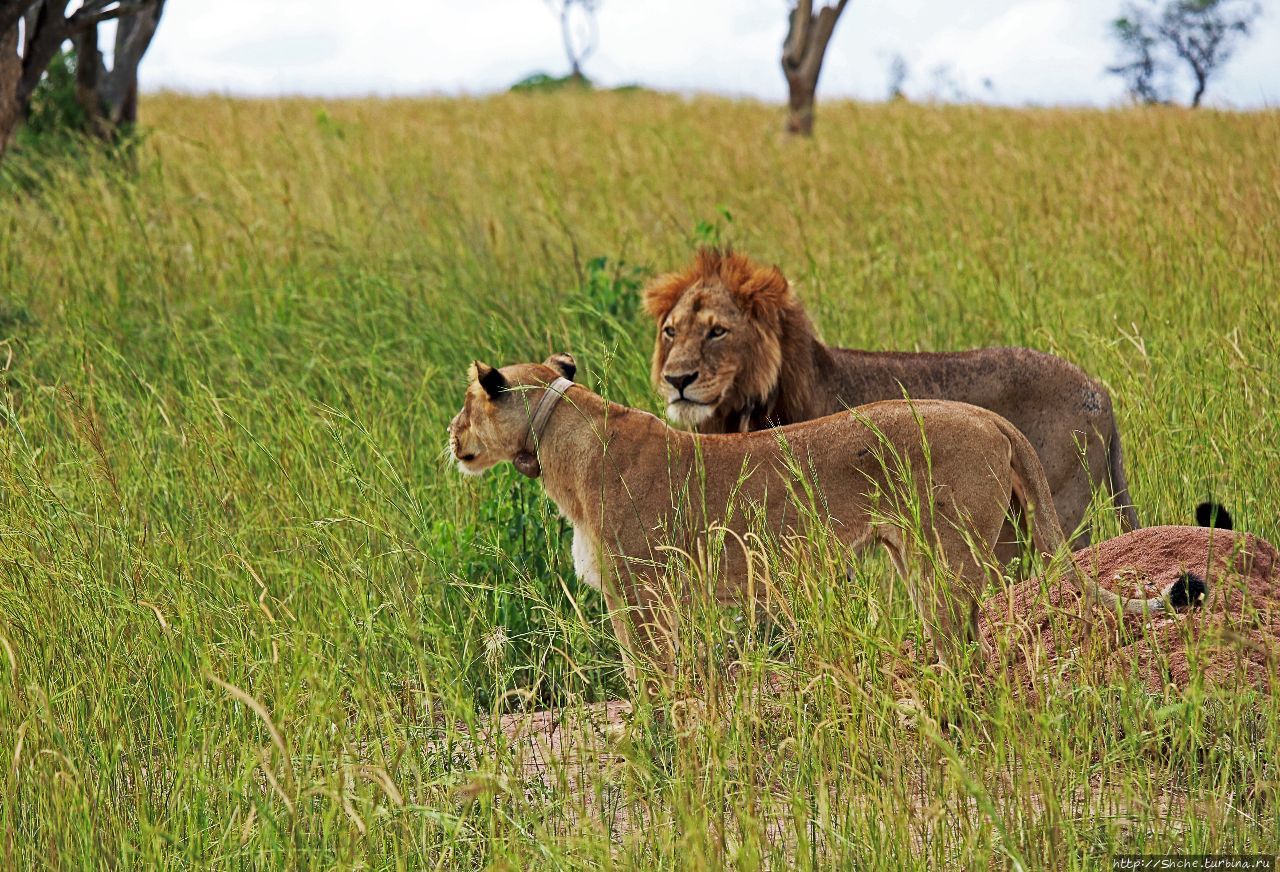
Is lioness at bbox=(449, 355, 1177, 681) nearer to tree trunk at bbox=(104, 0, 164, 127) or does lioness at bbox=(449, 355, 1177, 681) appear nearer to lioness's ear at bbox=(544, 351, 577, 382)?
lioness's ear at bbox=(544, 351, 577, 382)

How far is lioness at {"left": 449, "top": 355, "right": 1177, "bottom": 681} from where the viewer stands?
3.67 meters

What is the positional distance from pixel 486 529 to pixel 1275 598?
248cm

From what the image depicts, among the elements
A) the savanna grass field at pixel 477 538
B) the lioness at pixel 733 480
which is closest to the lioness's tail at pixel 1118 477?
the savanna grass field at pixel 477 538

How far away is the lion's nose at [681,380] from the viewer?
15.5ft

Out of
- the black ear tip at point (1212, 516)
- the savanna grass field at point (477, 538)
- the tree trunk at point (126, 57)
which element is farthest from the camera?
the tree trunk at point (126, 57)

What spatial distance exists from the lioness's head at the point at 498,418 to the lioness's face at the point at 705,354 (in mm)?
705

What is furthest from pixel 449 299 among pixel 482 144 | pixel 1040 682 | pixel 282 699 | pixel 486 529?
pixel 482 144

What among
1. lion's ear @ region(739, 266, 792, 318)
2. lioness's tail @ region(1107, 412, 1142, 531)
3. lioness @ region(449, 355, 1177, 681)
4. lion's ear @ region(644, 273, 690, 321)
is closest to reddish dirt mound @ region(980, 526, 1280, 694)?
lioness @ region(449, 355, 1177, 681)

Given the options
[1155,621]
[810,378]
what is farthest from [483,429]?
[1155,621]

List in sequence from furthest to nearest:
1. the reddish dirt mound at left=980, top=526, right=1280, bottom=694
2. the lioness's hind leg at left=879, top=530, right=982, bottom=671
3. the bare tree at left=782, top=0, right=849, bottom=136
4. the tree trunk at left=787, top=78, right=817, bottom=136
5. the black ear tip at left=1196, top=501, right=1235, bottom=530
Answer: the bare tree at left=782, top=0, right=849, bottom=136 < the tree trunk at left=787, top=78, right=817, bottom=136 < the black ear tip at left=1196, top=501, right=1235, bottom=530 < the lioness's hind leg at left=879, top=530, right=982, bottom=671 < the reddish dirt mound at left=980, top=526, right=1280, bottom=694

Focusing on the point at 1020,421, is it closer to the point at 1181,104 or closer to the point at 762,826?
the point at 762,826

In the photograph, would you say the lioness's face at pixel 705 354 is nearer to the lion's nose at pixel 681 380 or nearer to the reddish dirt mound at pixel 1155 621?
the lion's nose at pixel 681 380

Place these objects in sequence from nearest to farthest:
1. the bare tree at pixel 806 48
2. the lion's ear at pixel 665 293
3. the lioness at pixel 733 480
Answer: the lioness at pixel 733 480
the lion's ear at pixel 665 293
the bare tree at pixel 806 48

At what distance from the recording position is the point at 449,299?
24.6 ft
